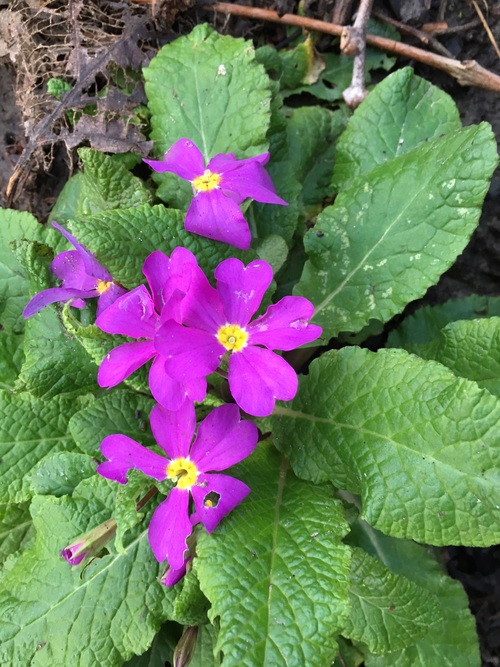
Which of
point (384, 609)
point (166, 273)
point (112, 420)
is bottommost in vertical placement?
point (384, 609)

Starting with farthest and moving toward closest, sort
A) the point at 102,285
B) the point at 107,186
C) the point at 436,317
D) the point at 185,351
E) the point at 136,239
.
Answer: the point at 436,317
the point at 107,186
the point at 102,285
the point at 136,239
the point at 185,351

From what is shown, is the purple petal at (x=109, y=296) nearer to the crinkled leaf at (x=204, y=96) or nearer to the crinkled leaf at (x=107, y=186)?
the crinkled leaf at (x=107, y=186)

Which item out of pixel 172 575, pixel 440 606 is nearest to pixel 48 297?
pixel 172 575

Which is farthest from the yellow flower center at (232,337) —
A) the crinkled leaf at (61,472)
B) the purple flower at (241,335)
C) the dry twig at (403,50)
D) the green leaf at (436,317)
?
the dry twig at (403,50)

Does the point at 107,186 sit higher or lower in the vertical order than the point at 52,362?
higher

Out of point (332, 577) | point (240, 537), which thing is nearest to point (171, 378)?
point (240, 537)

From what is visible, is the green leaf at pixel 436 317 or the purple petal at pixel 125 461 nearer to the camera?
the purple petal at pixel 125 461

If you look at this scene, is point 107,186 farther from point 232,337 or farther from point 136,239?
point 232,337
